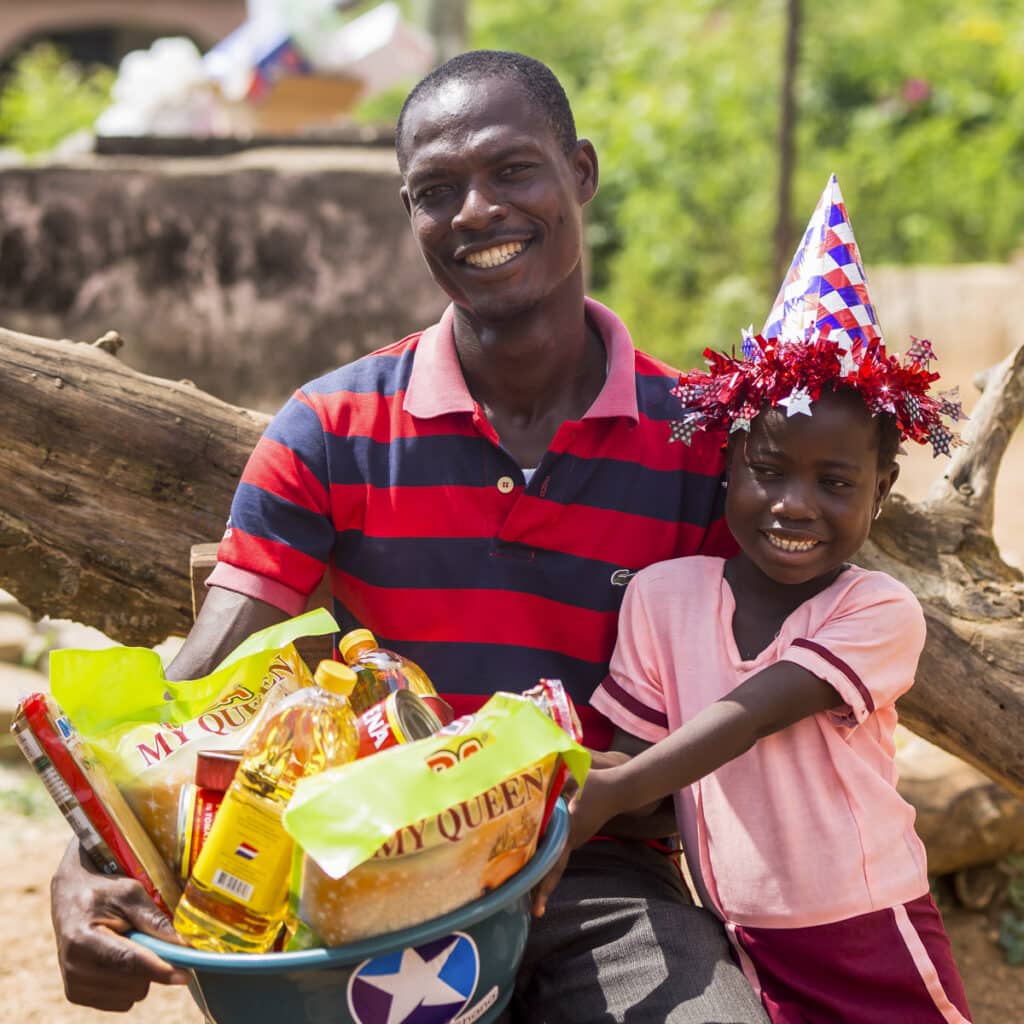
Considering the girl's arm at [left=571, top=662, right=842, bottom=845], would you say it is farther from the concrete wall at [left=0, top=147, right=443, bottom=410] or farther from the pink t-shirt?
the concrete wall at [left=0, top=147, right=443, bottom=410]

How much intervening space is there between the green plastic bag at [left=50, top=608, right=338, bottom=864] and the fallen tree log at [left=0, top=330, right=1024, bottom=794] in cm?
97

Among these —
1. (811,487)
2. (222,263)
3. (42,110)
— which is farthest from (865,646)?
(42,110)

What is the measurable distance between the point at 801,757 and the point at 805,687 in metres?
0.14

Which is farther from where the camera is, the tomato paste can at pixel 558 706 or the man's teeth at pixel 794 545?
the man's teeth at pixel 794 545

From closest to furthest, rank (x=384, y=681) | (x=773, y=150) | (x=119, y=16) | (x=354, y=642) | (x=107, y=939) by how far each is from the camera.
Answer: (x=107, y=939)
(x=384, y=681)
(x=354, y=642)
(x=773, y=150)
(x=119, y=16)

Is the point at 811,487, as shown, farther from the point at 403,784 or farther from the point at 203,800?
the point at 203,800

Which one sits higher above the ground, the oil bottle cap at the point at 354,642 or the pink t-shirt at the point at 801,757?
the oil bottle cap at the point at 354,642

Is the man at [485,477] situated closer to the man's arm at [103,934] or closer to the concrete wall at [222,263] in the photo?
the man's arm at [103,934]

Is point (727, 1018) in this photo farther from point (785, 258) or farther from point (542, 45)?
point (542, 45)

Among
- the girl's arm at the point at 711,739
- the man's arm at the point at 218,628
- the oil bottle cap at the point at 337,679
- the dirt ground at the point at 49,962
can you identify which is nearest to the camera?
the oil bottle cap at the point at 337,679

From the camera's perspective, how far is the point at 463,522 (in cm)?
237

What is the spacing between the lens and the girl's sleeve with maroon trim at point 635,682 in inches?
88.1

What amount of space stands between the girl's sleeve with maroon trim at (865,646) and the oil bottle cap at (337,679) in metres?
0.69

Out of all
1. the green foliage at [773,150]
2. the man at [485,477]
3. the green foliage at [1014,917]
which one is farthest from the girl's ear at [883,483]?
the green foliage at [773,150]
